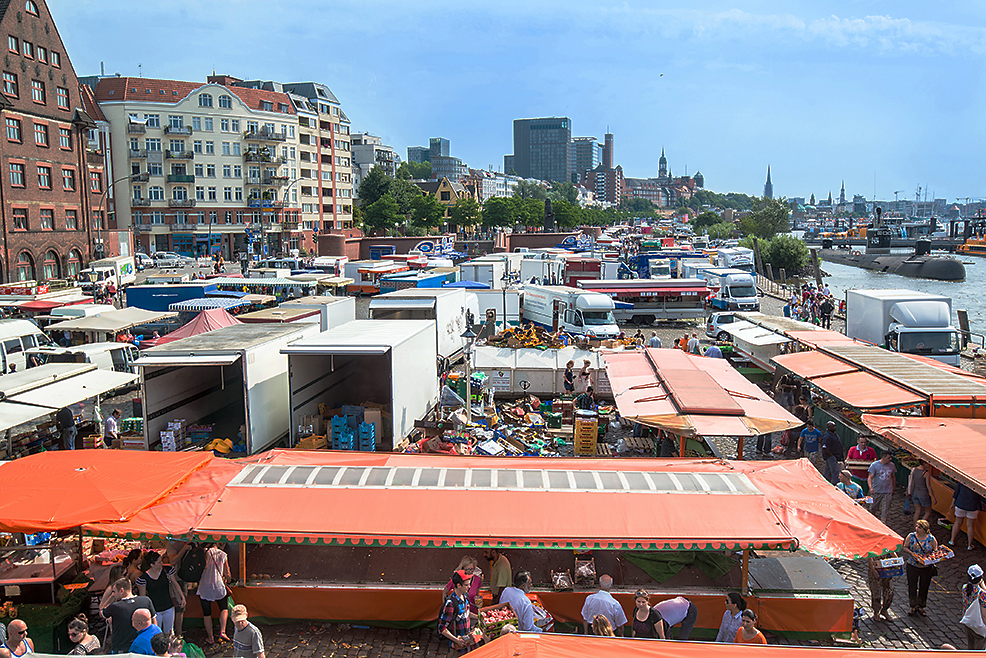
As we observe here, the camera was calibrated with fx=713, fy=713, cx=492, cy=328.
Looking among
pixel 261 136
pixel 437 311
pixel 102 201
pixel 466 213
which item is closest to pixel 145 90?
pixel 261 136

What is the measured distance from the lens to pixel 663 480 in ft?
31.6

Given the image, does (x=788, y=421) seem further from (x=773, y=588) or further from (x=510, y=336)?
(x=510, y=336)

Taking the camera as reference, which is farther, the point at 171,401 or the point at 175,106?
the point at 175,106

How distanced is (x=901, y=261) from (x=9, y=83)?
348 feet

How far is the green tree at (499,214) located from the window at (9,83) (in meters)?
64.7

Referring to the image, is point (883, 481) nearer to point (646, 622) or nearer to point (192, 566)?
point (646, 622)

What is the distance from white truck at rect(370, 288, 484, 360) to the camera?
20438 mm

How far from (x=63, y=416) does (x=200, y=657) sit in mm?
11396

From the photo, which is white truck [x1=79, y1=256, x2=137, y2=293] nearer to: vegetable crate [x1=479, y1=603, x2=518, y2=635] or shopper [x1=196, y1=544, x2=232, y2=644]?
shopper [x1=196, y1=544, x2=232, y2=644]

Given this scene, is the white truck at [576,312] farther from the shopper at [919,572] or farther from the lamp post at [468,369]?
the shopper at [919,572]

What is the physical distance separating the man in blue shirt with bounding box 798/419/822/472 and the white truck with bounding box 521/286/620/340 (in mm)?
12084

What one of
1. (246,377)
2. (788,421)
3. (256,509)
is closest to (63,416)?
(246,377)

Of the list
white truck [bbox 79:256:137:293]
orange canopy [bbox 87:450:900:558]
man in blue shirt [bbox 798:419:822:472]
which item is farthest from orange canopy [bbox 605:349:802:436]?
white truck [bbox 79:256:137:293]

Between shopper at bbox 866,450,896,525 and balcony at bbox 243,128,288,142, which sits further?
balcony at bbox 243,128,288,142
